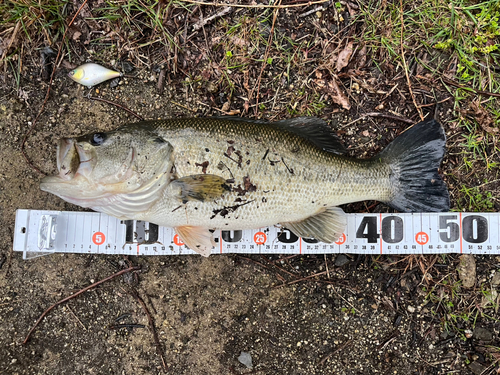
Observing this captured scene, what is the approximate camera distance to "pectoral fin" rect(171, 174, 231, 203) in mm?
2705

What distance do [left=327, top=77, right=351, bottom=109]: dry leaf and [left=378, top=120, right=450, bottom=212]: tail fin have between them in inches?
27.7

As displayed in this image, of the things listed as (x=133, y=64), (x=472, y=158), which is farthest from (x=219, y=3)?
(x=472, y=158)

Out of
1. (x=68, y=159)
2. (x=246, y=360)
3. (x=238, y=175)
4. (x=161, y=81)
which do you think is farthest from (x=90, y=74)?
(x=246, y=360)

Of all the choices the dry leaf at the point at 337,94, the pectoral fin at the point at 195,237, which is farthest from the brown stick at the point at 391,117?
the pectoral fin at the point at 195,237

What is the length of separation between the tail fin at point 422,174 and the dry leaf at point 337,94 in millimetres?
703

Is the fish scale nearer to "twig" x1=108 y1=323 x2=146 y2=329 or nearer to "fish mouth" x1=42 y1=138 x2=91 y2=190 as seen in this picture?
"fish mouth" x1=42 y1=138 x2=91 y2=190

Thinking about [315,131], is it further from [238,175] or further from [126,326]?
[126,326]

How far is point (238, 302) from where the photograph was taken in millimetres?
3367

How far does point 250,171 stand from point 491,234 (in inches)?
93.9

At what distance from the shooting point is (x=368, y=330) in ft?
10.9

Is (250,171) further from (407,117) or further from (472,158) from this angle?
(472,158)

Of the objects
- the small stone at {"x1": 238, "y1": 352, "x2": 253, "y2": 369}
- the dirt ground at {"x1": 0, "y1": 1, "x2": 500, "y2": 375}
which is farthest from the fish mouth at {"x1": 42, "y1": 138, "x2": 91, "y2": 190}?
the small stone at {"x1": 238, "y1": 352, "x2": 253, "y2": 369}

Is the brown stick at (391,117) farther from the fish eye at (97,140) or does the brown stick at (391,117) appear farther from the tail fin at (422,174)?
the fish eye at (97,140)

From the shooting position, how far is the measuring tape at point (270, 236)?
3.23 metres
